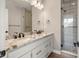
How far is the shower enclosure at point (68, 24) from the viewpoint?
3469 mm

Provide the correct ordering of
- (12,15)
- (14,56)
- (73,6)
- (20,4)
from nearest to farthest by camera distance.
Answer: (14,56) → (12,15) → (20,4) → (73,6)

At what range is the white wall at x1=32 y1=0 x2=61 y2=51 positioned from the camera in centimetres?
361

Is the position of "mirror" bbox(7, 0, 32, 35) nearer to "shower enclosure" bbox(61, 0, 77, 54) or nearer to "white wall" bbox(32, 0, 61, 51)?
"white wall" bbox(32, 0, 61, 51)

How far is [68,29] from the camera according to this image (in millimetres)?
3617

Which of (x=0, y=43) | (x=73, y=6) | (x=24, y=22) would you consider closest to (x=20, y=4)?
(x=24, y=22)

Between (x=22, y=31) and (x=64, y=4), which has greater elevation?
(x=64, y=4)

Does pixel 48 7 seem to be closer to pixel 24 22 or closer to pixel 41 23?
pixel 41 23

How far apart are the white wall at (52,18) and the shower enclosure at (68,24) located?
0.65 ft

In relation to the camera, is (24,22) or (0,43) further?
(24,22)

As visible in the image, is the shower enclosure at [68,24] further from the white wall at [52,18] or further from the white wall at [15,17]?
the white wall at [15,17]

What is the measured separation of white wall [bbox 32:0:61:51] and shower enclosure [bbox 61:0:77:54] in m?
0.20

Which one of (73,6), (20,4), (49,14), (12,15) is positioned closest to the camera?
(12,15)

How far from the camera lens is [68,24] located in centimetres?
361

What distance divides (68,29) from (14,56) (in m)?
2.87
